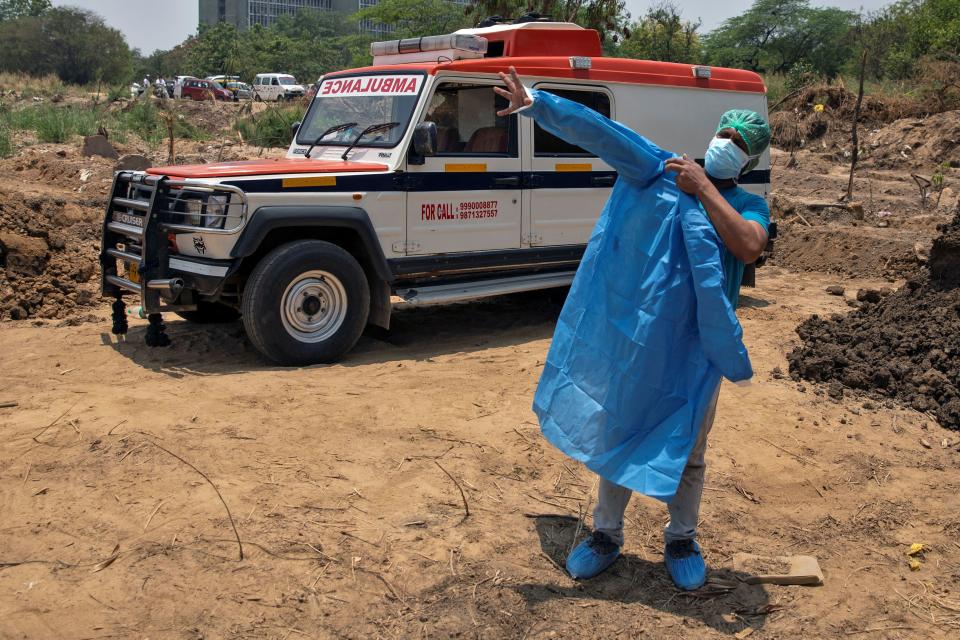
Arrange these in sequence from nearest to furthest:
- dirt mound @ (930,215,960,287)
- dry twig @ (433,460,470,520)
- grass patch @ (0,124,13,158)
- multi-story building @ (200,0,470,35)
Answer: dry twig @ (433,460,470,520)
dirt mound @ (930,215,960,287)
grass patch @ (0,124,13,158)
multi-story building @ (200,0,470,35)

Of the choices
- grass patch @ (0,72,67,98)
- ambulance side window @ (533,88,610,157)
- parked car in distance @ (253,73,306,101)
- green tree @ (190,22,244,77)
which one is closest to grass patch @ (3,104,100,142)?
grass patch @ (0,72,67,98)

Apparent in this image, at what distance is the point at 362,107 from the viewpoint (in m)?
7.07

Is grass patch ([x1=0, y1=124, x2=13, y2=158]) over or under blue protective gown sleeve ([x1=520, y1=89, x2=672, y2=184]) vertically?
over

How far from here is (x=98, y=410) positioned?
16.0 ft

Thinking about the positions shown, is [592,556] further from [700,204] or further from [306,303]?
[306,303]

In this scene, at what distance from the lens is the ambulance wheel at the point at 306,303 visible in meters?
6.04

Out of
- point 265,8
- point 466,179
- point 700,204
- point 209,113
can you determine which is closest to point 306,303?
point 466,179

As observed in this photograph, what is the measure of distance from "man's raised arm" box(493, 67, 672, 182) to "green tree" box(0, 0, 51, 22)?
75.9 meters

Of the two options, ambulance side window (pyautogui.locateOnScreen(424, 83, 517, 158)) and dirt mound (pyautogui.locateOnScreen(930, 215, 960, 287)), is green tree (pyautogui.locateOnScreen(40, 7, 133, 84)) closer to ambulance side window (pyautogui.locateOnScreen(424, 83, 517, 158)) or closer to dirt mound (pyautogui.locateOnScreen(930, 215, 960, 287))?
ambulance side window (pyautogui.locateOnScreen(424, 83, 517, 158))

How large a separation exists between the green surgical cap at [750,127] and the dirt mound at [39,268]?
6.11 metres

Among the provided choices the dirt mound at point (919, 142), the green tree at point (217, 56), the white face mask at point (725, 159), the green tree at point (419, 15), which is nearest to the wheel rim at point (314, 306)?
the white face mask at point (725, 159)

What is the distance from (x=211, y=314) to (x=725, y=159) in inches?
199

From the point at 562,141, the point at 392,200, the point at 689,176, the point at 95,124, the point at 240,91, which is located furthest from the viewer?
the point at 240,91

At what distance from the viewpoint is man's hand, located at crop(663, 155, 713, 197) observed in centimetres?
312
